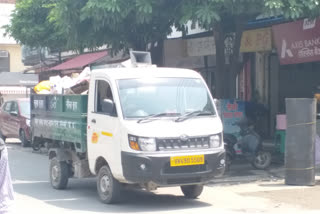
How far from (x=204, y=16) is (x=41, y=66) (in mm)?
18985

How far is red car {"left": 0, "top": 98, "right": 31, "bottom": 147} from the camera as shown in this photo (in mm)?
19531

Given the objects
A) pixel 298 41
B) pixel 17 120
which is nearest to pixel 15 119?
pixel 17 120

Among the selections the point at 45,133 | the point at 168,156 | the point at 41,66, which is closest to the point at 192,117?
the point at 168,156

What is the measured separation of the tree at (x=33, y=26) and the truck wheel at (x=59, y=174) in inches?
418

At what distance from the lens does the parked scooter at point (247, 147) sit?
12.7 metres

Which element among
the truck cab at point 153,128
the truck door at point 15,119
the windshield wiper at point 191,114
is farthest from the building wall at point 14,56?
the windshield wiper at point 191,114

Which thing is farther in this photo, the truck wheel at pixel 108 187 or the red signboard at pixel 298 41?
the red signboard at pixel 298 41

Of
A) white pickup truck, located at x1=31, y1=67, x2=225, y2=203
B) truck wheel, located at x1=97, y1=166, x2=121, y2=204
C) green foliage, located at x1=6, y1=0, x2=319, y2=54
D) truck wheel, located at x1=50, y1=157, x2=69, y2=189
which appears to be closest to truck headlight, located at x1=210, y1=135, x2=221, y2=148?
white pickup truck, located at x1=31, y1=67, x2=225, y2=203

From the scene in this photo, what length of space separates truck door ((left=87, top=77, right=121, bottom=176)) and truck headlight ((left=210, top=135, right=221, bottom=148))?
4.65 ft

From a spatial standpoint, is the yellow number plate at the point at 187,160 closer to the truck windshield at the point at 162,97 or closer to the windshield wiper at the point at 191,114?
the windshield wiper at the point at 191,114

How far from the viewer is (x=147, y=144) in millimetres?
8609

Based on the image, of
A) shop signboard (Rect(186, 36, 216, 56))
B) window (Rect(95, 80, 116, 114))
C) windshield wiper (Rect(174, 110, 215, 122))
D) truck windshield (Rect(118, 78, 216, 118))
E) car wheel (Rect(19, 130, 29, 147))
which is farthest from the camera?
car wheel (Rect(19, 130, 29, 147))

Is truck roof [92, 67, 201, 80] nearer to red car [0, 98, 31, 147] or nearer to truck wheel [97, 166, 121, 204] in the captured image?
truck wheel [97, 166, 121, 204]

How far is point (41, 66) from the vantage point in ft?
95.4
